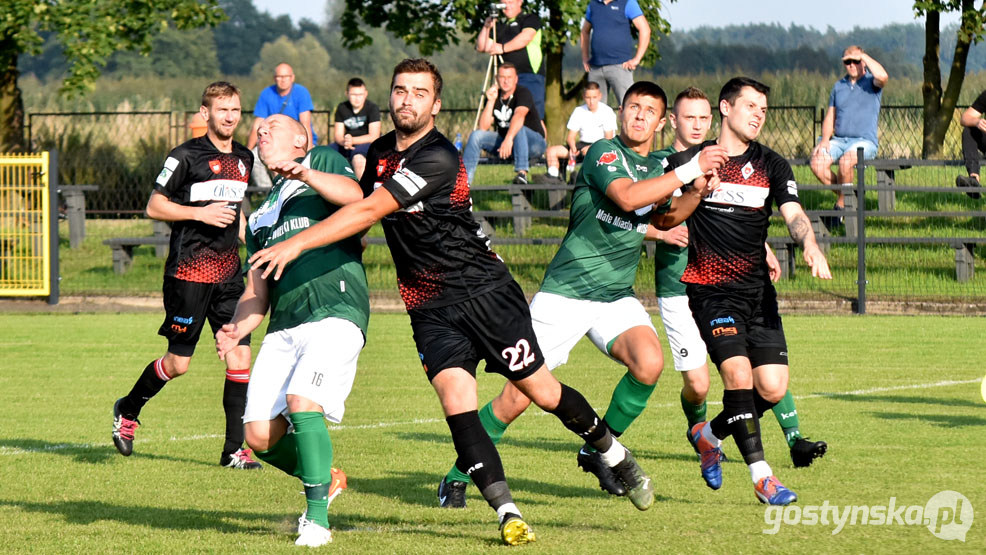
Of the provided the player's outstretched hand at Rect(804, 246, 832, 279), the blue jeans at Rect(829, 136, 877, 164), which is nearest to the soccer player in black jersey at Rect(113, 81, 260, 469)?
the player's outstretched hand at Rect(804, 246, 832, 279)

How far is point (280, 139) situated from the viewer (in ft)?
20.4

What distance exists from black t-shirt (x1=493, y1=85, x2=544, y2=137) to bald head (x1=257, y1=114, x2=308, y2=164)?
12786 mm

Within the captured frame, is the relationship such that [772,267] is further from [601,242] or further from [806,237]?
[601,242]

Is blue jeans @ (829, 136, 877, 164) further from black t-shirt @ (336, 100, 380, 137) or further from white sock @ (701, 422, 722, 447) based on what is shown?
white sock @ (701, 422, 722, 447)

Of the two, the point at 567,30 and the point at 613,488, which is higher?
the point at 567,30

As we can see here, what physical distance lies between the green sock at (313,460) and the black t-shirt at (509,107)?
1347 cm

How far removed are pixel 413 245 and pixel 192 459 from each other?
10.3 feet

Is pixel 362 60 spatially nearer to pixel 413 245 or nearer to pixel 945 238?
pixel 945 238

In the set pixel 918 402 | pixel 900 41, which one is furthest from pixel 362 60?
pixel 918 402

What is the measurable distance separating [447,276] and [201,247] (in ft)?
10.6

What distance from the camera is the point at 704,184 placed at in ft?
22.1

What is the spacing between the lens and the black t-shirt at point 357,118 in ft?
63.7

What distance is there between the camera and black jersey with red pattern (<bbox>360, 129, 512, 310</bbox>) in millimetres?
6039

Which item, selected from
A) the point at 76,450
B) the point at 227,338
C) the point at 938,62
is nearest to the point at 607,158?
the point at 227,338
